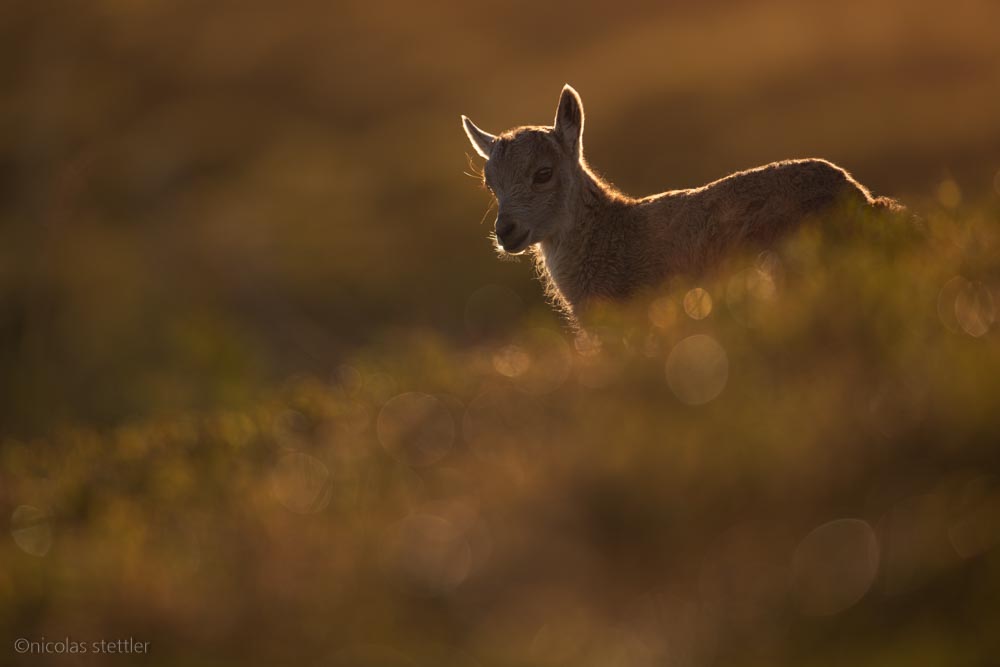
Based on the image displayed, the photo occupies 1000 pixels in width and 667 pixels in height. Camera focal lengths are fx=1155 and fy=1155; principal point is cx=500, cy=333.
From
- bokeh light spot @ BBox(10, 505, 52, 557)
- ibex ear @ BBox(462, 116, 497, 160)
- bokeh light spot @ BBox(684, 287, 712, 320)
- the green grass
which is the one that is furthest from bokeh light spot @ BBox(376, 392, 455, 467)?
ibex ear @ BBox(462, 116, 497, 160)

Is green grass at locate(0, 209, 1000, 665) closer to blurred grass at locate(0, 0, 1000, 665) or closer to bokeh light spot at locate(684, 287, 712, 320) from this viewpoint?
blurred grass at locate(0, 0, 1000, 665)

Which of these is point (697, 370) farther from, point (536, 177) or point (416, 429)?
point (536, 177)

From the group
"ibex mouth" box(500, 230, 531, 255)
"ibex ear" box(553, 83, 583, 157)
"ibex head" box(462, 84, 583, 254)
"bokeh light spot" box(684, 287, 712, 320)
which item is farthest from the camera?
"ibex ear" box(553, 83, 583, 157)

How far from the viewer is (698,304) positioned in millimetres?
9852

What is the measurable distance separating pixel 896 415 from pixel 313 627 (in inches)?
130

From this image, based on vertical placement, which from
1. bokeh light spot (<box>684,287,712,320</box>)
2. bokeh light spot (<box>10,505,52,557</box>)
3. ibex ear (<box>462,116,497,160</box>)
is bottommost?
bokeh light spot (<box>10,505,52,557</box>)

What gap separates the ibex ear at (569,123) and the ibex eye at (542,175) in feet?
2.07

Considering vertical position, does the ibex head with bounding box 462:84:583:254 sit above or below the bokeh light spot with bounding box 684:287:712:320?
above

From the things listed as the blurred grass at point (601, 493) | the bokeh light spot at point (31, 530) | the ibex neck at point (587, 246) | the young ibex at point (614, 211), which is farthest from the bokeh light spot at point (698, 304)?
the bokeh light spot at point (31, 530)

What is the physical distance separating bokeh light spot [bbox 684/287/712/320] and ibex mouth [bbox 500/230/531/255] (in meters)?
5.46

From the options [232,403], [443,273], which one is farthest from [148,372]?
[232,403]

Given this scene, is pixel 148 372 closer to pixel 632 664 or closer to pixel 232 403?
pixel 232 403

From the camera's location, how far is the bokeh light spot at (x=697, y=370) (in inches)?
282

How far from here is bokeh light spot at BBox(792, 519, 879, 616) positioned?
17.1 feet
